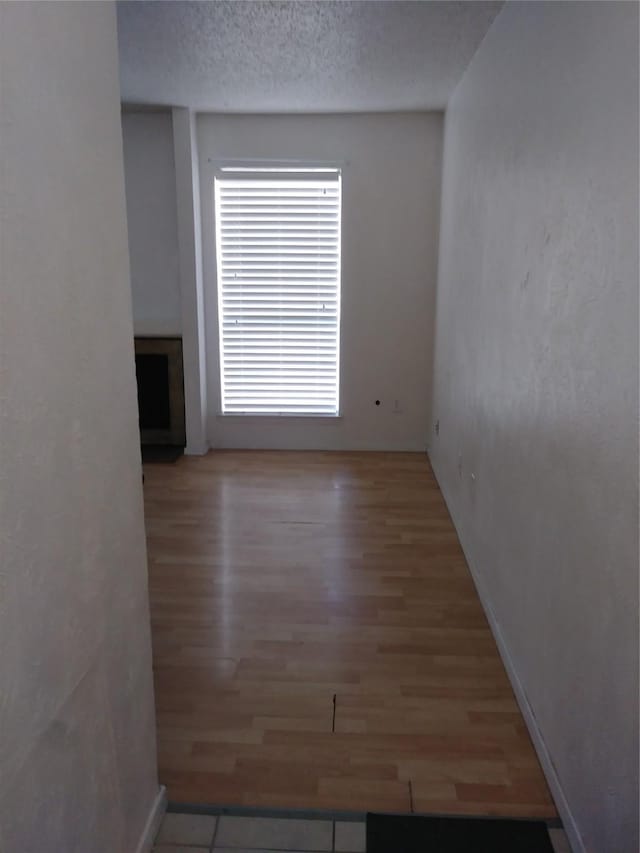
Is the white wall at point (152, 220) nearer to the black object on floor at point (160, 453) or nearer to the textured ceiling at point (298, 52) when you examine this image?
the textured ceiling at point (298, 52)

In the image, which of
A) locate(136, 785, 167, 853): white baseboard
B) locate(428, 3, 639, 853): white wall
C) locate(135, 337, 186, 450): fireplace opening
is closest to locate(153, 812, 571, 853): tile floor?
locate(136, 785, 167, 853): white baseboard

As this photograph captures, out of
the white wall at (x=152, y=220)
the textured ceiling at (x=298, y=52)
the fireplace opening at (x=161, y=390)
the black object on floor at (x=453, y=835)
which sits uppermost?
the textured ceiling at (x=298, y=52)

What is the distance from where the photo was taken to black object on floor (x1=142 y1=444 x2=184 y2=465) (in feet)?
17.1

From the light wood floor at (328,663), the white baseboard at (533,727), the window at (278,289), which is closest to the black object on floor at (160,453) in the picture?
the window at (278,289)

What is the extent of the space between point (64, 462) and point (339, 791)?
1.41 m

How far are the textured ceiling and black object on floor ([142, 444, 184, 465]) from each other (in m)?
2.64

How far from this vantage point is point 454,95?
14.2 feet

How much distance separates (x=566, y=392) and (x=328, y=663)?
1.46 metres

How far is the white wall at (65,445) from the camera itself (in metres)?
1.03

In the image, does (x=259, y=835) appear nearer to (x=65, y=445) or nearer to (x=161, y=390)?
(x=65, y=445)

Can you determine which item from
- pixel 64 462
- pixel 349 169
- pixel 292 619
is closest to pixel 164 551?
pixel 292 619

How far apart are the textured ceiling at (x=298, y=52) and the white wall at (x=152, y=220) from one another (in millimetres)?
480

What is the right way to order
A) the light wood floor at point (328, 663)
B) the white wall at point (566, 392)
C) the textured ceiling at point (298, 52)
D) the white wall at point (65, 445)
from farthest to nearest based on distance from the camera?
the textured ceiling at point (298, 52) → the light wood floor at point (328, 663) → the white wall at point (566, 392) → the white wall at point (65, 445)

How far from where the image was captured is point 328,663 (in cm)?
263
